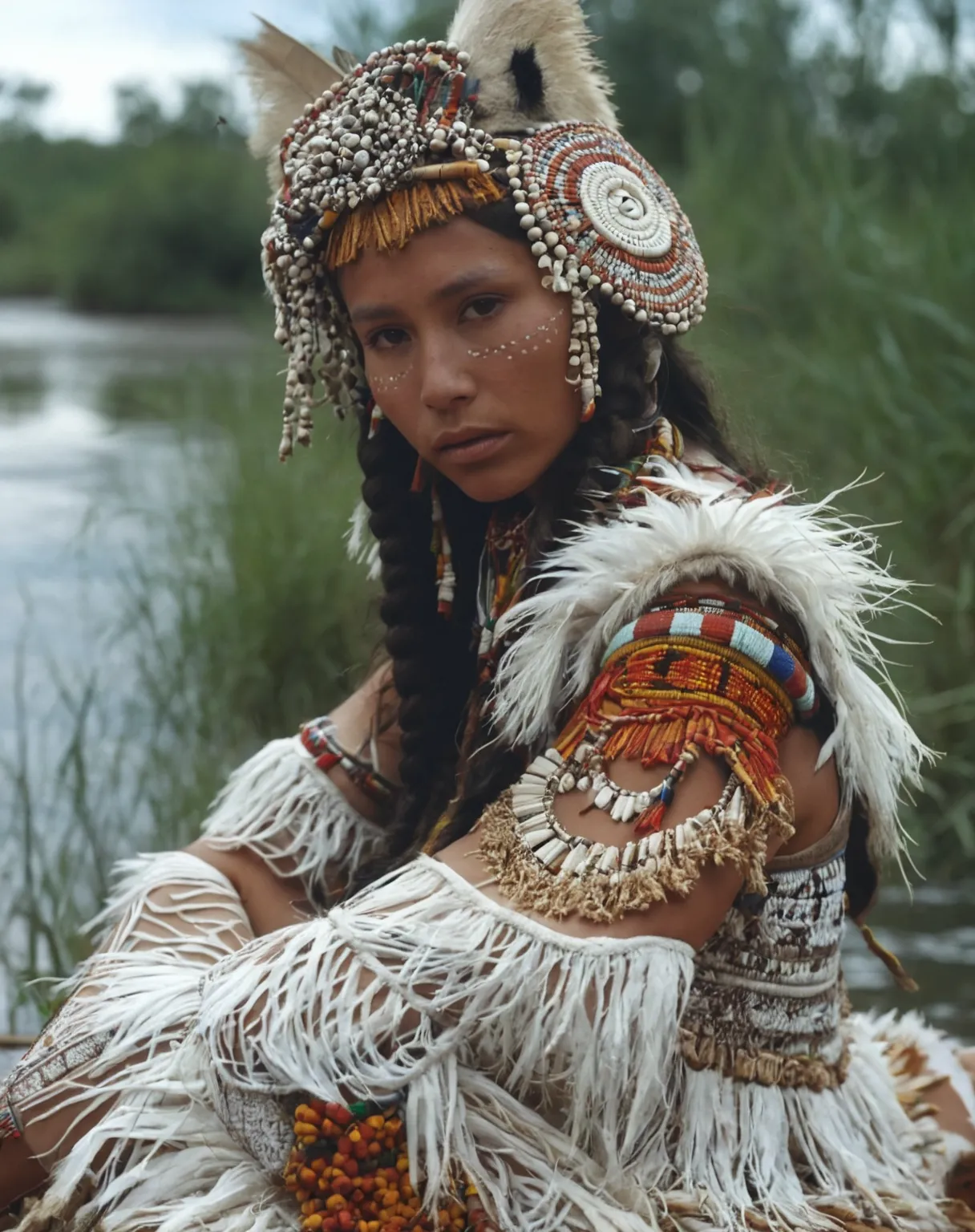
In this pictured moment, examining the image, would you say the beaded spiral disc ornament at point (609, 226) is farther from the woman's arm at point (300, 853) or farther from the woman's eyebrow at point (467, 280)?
the woman's arm at point (300, 853)

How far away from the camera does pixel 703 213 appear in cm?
615

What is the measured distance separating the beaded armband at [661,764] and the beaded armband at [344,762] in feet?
2.23

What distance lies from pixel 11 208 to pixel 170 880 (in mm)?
34267

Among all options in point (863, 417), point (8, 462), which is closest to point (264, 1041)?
point (863, 417)

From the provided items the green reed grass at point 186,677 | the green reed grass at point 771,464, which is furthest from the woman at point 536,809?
the green reed grass at point 186,677

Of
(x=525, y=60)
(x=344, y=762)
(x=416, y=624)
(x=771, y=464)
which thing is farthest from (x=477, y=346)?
(x=771, y=464)

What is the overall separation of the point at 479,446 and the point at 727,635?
1.48 feet

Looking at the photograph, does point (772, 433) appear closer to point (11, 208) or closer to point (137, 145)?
point (137, 145)

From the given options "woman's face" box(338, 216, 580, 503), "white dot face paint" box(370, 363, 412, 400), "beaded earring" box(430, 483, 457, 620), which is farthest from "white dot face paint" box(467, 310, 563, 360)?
"beaded earring" box(430, 483, 457, 620)

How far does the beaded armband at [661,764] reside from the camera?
1735mm

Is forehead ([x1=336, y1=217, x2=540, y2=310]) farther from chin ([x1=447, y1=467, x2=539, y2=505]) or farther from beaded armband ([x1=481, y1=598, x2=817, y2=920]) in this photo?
beaded armband ([x1=481, y1=598, x2=817, y2=920])

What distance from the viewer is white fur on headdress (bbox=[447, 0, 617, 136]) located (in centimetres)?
209

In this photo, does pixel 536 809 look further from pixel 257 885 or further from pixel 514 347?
pixel 257 885

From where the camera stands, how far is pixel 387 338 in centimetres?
211
